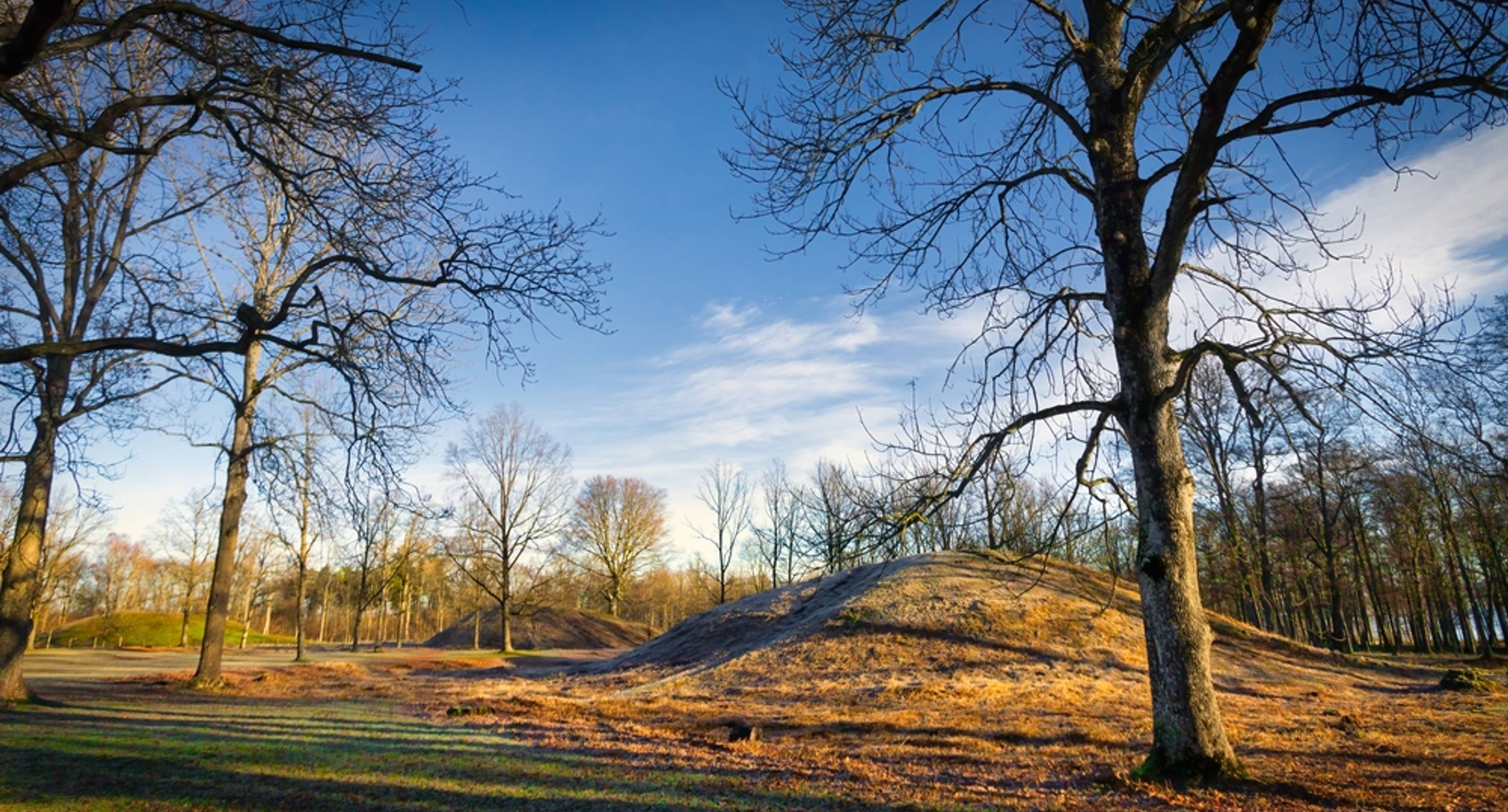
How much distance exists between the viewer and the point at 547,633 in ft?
151

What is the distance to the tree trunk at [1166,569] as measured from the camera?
253 inches

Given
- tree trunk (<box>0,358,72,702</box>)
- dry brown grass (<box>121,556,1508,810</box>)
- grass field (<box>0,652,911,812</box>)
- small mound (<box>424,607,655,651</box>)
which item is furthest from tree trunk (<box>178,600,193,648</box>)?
grass field (<box>0,652,911,812</box>)

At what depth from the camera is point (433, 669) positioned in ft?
88.0

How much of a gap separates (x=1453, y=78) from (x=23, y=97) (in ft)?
36.9

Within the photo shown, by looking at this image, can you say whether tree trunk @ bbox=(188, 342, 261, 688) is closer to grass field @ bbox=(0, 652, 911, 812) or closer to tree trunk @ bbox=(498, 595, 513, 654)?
grass field @ bbox=(0, 652, 911, 812)

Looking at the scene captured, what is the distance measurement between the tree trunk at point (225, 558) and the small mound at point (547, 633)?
27935 millimetres

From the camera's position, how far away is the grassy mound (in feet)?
158

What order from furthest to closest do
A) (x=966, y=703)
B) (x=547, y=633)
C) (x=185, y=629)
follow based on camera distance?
(x=547, y=633) < (x=185, y=629) < (x=966, y=703)

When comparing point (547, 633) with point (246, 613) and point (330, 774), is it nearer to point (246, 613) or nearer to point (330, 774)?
point (246, 613)

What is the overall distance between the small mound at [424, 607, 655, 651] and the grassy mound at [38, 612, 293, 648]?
12789 mm

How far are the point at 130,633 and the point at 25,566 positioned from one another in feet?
161

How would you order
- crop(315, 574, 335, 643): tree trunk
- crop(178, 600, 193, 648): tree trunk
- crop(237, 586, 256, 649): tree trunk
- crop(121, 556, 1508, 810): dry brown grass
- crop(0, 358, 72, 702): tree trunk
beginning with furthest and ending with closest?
crop(315, 574, 335, 643): tree trunk
crop(178, 600, 193, 648): tree trunk
crop(237, 586, 256, 649): tree trunk
crop(0, 358, 72, 702): tree trunk
crop(121, 556, 1508, 810): dry brown grass

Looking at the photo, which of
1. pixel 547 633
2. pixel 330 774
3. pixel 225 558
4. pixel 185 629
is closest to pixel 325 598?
pixel 185 629

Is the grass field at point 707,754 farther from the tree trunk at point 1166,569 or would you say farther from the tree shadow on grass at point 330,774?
the tree trunk at point 1166,569
